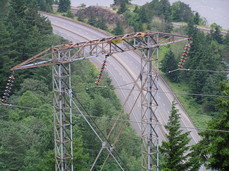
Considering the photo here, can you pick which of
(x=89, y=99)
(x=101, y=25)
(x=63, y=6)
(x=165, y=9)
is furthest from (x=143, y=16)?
(x=89, y=99)

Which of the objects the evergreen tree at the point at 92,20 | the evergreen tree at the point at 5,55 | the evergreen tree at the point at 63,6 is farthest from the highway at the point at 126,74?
the evergreen tree at the point at 5,55

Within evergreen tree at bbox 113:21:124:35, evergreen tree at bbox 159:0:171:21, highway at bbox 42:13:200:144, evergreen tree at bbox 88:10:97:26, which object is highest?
evergreen tree at bbox 159:0:171:21

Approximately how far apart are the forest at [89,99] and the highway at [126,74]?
9.76 ft

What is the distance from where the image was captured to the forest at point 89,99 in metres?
28.7

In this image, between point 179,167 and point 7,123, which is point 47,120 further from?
point 179,167

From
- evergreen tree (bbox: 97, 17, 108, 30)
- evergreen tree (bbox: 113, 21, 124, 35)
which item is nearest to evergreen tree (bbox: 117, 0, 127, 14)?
evergreen tree (bbox: 97, 17, 108, 30)

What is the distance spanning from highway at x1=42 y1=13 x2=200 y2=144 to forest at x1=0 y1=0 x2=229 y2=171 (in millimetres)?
2975

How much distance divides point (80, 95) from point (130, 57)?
1082 inches

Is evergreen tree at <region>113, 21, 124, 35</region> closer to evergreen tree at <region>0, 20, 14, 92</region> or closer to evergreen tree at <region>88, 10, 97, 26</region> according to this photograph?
evergreen tree at <region>88, 10, 97, 26</region>

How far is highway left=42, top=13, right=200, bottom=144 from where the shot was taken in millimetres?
59656

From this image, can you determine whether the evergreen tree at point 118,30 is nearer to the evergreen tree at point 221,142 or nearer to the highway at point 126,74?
the highway at point 126,74

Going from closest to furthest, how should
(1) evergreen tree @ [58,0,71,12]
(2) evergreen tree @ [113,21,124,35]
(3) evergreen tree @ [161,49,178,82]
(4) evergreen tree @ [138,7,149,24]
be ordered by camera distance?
(3) evergreen tree @ [161,49,178,82]
(2) evergreen tree @ [113,21,124,35]
(4) evergreen tree @ [138,7,149,24]
(1) evergreen tree @ [58,0,71,12]

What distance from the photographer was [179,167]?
2891 centimetres

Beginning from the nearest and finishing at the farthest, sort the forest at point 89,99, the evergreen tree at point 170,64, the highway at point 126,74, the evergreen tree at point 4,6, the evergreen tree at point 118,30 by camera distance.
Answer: the forest at point 89,99
the highway at point 126,74
the evergreen tree at point 4,6
the evergreen tree at point 170,64
the evergreen tree at point 118,30
